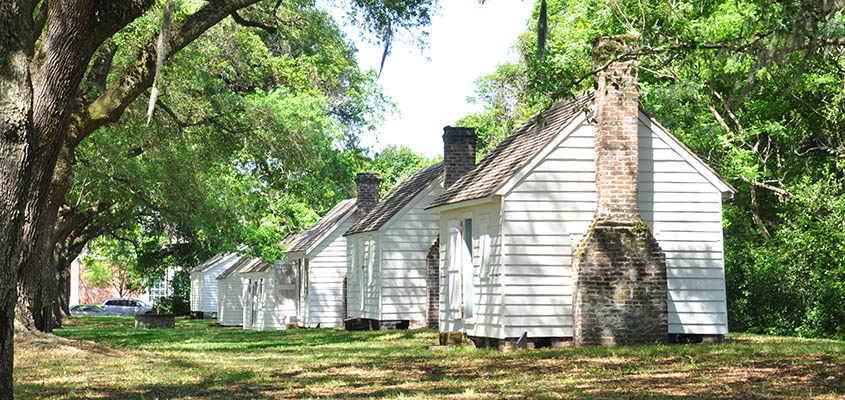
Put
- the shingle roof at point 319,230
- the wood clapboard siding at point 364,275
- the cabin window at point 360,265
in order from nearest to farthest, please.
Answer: the wood clapboard siding at point 364,275 → the cabin window at point 360,265 → the shingle roof at point 319,230

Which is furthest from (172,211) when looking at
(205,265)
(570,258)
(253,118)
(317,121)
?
(205,265)

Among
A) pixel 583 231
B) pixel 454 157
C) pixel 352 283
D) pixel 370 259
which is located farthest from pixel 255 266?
pixel 583 231

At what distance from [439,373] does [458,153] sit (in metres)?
12.7

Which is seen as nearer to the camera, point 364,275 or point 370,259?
point 370,259

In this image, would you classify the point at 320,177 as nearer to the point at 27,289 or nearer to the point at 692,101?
the point at 692,101

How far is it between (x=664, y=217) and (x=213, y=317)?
45.9m

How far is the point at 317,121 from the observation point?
34906mm

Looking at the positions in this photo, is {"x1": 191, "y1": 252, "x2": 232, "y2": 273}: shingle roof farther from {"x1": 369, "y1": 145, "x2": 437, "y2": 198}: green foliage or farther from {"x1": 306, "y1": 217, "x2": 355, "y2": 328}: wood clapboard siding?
{"x1": 306, "y1": 217, "x2": 355, "y2": 328}: wood clapboard siding

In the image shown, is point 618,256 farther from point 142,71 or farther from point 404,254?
point 404,254

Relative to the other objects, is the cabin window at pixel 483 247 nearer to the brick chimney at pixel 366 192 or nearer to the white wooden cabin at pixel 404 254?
the white wooden cabin at pixel 404 254

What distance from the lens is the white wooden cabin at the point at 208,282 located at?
57750mm

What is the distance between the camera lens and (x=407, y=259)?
2730cm

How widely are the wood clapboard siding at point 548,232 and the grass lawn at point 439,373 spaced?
3.58 feet

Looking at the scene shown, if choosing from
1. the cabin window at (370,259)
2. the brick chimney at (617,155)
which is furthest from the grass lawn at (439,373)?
the cabin window at (370,259)
